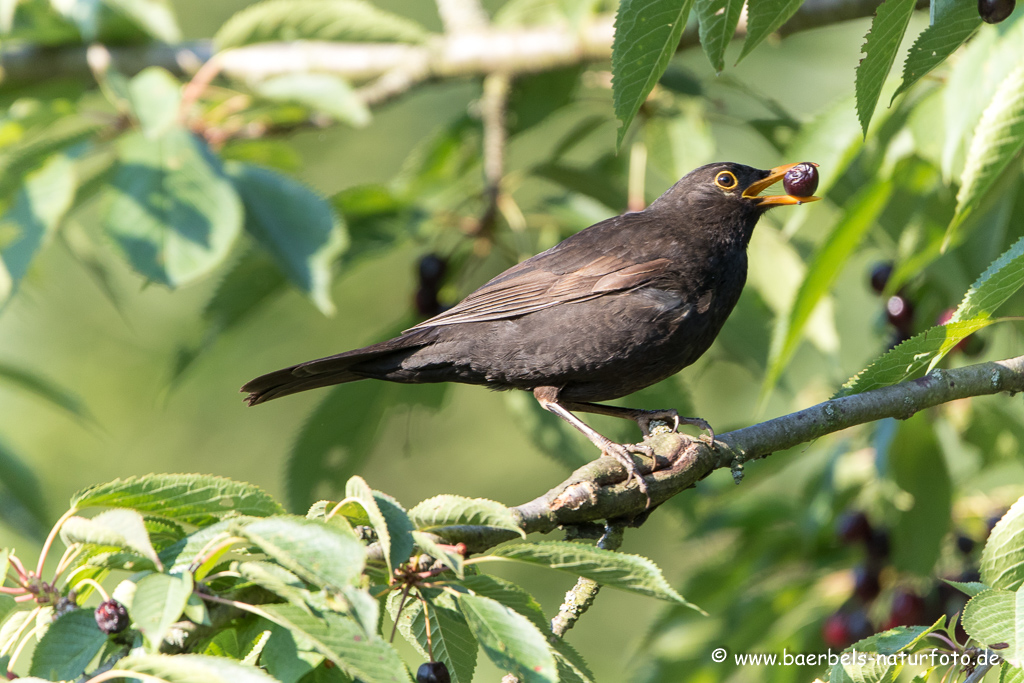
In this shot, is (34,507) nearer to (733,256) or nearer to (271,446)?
(733,256)

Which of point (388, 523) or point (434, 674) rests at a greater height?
point (388, 523)

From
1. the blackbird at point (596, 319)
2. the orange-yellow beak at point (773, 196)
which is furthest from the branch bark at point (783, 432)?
the orange-yellow beak at point (773, 196)

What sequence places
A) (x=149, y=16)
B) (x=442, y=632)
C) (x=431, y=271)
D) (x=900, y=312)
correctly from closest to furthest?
(x=442, y=632) < (x=900, y=312) < (x=431, y=271) < (x=149, y=16)

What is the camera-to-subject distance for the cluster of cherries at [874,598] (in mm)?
Answer: 4172

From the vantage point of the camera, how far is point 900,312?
421 cm

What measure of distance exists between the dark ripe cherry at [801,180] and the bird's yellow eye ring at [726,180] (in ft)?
1.28

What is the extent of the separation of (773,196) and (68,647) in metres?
3.02

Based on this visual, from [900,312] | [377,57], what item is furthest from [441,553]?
[377,57]

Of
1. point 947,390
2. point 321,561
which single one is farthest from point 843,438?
point 321,561

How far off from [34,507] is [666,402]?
305cm

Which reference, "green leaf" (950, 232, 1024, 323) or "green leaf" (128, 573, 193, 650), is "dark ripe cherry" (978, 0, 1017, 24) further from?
"green leaf" (128, 573, 193, 650)

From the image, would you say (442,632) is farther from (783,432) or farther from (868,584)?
(868,584)

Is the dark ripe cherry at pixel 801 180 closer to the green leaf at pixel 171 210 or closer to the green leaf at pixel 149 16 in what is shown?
the green leaf at pixel 171 210

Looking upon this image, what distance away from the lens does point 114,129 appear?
4.41m
